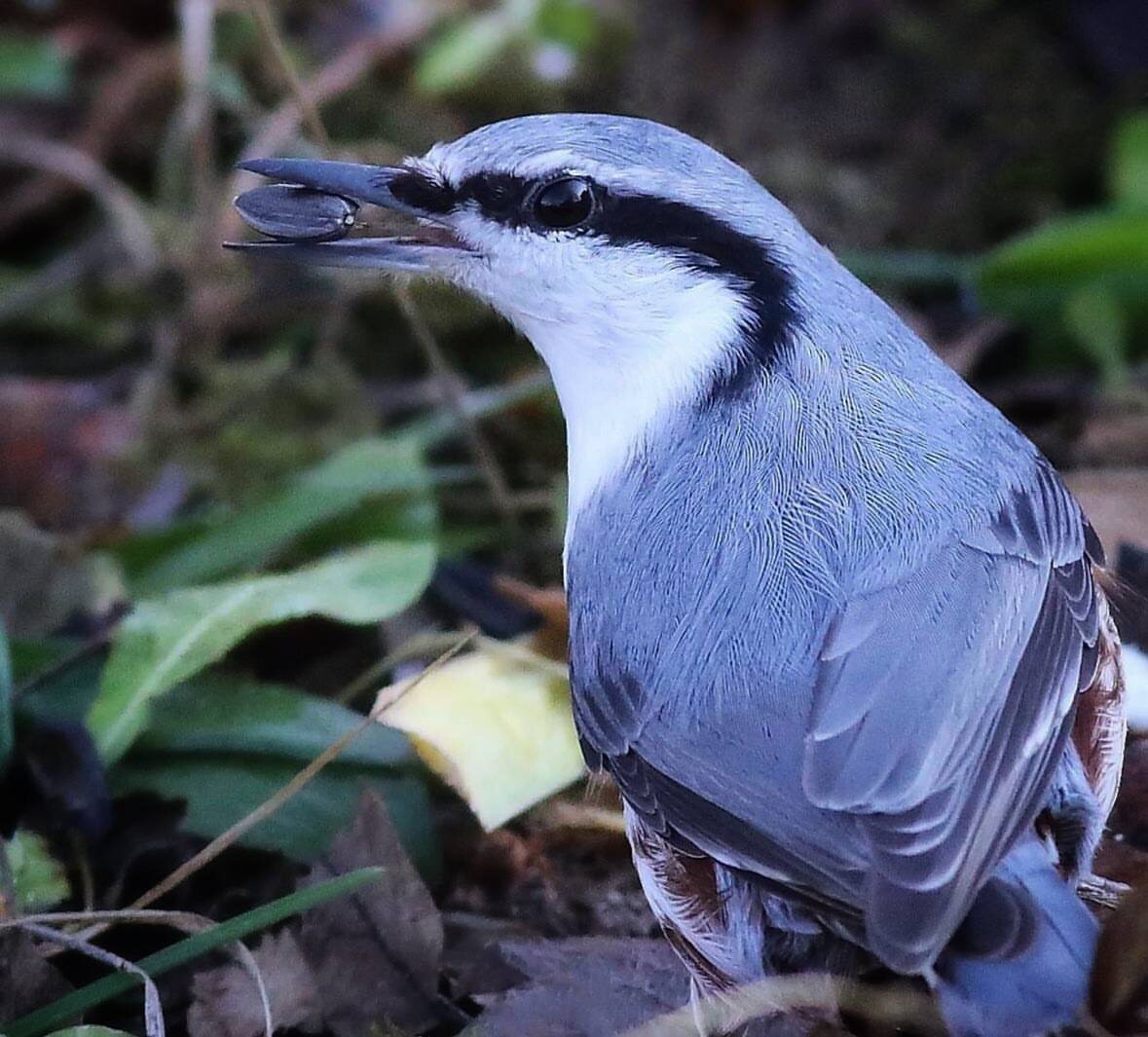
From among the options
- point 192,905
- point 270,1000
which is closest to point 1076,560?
point 270,1000

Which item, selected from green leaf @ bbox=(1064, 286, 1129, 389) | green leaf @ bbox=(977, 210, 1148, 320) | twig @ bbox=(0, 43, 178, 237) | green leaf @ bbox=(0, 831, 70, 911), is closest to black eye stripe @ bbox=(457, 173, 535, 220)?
green leaf @ bbox=(0, 831, 70, 911)

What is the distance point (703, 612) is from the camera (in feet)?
6.06

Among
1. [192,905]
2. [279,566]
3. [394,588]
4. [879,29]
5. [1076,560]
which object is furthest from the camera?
[879,29]

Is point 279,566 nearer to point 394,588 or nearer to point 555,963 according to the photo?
point 394,588

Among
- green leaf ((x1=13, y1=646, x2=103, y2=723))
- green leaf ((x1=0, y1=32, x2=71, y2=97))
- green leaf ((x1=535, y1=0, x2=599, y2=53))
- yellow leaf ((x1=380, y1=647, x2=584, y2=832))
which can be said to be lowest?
green leaf ((x1=13, y1=646, x2=103, y2=723))

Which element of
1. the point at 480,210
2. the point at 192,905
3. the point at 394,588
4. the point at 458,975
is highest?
the point at 480,210

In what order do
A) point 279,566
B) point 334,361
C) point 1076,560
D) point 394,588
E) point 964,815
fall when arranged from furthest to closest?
point 334,361, point 279,566, point 394,588, point 1076,560, point 964,815

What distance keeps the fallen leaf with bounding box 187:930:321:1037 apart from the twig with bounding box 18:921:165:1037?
7 cm

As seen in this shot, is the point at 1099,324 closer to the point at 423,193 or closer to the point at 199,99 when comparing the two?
the point at 423,193

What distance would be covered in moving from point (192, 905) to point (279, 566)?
0.82 meters

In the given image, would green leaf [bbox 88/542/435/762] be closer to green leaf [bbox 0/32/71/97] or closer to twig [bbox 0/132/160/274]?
twig [bbox 0/132/160/274]

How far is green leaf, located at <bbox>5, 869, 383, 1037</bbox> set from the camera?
186 cm

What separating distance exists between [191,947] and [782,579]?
0.79 metres

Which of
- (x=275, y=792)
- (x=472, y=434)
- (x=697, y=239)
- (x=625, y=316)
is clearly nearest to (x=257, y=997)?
(x=275, y=792)
